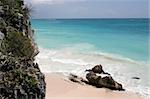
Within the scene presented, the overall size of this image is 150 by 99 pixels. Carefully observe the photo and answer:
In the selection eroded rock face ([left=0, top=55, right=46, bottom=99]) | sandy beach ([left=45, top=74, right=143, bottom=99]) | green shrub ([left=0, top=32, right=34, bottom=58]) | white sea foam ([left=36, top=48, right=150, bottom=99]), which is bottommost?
white sea foam ([left=36, top=48, right=150, bottom=99])

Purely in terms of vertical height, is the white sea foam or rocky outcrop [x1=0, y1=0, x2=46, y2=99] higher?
rocky outcrop [x1=0, y1=0, x2=46, y2=99]

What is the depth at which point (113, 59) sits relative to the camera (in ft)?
92.2

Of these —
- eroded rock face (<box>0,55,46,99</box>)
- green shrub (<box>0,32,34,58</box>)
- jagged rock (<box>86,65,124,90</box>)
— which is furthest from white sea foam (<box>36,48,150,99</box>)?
eroded rock face (<box>0,55,46,99</box>)

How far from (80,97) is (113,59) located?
1195 cm

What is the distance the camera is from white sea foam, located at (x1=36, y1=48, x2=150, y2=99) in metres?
19.8

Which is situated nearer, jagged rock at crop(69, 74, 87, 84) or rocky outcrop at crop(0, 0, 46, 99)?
rocky outcrop at crop(0, 0, 46, 99)

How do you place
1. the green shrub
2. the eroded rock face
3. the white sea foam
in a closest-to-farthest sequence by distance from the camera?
the eroded rock face → the green shrub → the white sea foam

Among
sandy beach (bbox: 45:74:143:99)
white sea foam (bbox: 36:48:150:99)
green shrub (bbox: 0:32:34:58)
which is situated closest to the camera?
green shrub (bbox: 0:32:34:58)

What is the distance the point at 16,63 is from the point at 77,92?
6838 millimetres

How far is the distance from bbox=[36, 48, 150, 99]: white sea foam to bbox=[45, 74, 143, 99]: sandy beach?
1.11 meters

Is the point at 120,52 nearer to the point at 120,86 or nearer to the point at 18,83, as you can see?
the point at 120,86

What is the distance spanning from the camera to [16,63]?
10.8 m

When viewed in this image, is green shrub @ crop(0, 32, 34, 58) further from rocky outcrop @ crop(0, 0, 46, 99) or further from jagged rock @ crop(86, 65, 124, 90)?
jagged rock @ crop(86, 65, 124, 90)

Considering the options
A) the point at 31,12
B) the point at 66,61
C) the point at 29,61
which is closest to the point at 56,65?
the point at 66,61
